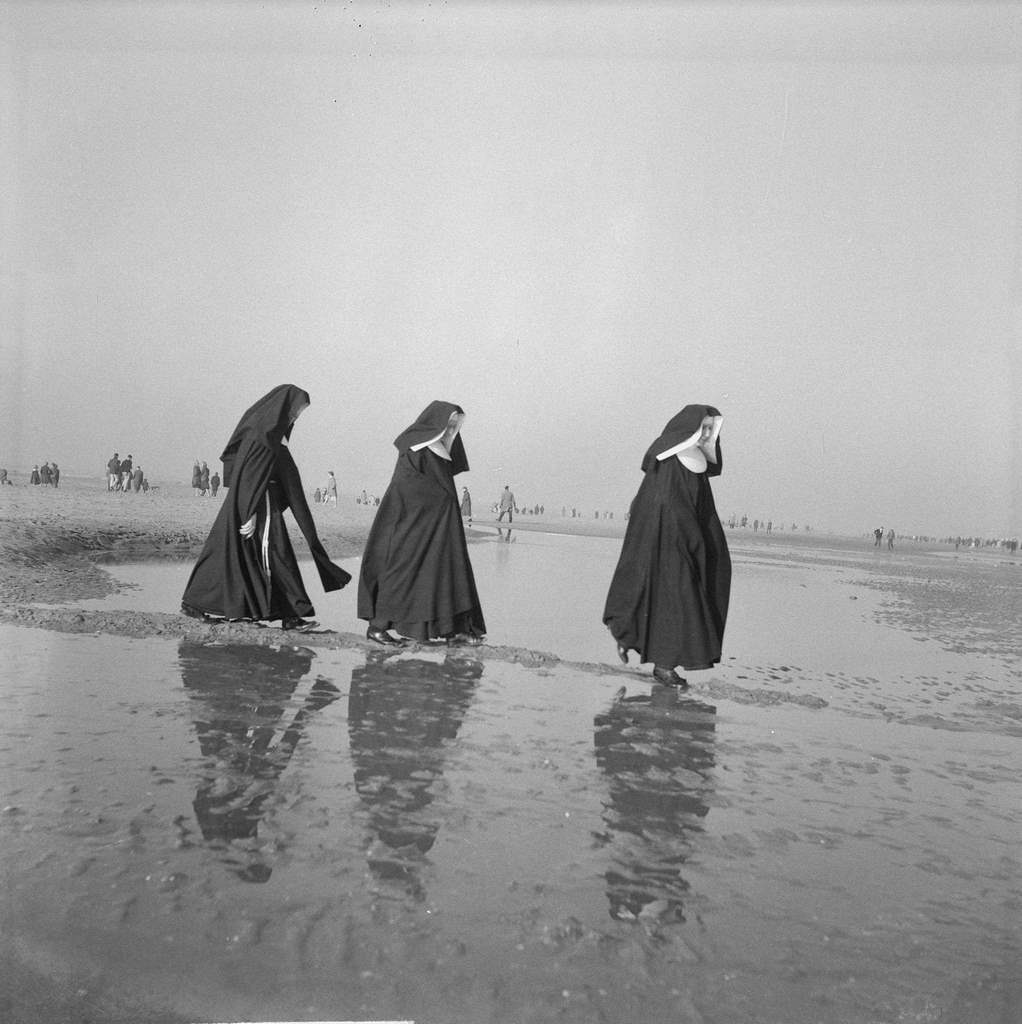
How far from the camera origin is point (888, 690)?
752 cm

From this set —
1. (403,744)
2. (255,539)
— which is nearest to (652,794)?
(403,744)

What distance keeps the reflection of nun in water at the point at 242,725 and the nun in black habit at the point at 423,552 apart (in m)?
1.00

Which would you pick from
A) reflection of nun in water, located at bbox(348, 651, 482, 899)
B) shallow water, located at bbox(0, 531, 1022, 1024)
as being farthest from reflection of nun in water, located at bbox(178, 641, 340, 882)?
reflection of nun in water, located at bbox(348, 651, 482, 899)

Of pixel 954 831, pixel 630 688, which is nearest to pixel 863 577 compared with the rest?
pixel 630 688

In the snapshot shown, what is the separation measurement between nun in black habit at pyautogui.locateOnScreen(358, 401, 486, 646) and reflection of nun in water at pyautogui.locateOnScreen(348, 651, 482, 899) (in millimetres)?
668

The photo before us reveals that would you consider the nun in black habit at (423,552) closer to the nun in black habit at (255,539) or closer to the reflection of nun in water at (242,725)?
the nun in black habit at (255,539)

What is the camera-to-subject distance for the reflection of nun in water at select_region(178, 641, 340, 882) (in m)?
3.50

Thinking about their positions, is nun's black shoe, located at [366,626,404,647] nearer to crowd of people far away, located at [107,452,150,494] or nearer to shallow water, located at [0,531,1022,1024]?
shallow water, located at [0,531,1022,1024]

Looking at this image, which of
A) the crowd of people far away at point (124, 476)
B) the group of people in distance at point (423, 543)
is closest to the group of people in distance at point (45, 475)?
the crowd of people far away at point (124, 476)

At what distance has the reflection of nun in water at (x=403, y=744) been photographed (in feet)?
11.0

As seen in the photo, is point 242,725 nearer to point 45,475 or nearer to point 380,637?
point 380,637

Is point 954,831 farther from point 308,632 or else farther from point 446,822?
point 308,632

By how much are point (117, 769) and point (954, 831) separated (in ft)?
11.4

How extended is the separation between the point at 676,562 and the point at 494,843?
4.07 metres
